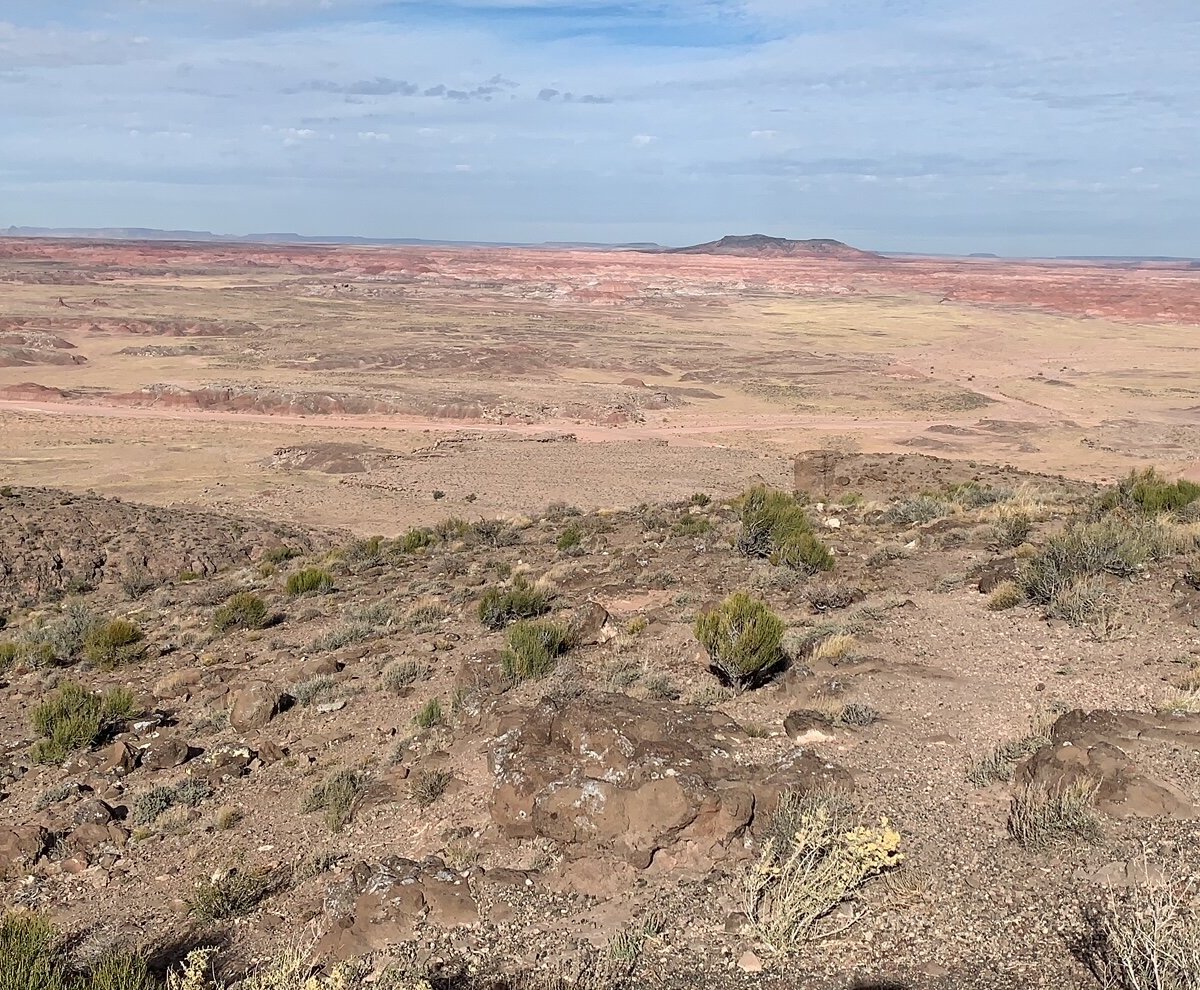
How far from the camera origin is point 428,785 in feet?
21.6

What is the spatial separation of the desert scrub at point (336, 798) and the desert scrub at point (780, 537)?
725 cm

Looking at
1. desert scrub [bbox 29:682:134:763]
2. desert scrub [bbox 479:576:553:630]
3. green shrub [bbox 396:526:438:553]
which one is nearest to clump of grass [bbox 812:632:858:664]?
desert scrub [bbox 479:576:553:630]

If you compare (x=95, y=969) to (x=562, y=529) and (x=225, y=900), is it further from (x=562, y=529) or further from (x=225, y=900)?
(x=562, y=529)

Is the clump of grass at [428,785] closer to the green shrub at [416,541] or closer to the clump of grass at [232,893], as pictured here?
the clump of grass at [232,893]

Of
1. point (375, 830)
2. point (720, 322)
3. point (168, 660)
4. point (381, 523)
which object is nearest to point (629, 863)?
point (375, 830)

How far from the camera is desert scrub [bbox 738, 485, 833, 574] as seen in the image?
1258cm

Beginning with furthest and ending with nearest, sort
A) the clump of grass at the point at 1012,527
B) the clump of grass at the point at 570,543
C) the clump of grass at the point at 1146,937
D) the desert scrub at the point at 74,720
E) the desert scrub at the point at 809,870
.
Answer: the clump of grass at the point at 570,543, the clump of grass at the point at 1012,527, the desert scrub at the point at 74,720, the desert scrub at the point at 809,870, the clump of grass at the point at 1146,937

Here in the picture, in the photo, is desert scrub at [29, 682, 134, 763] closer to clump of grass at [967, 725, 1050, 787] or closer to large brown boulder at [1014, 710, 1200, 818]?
clump of grass at [967, 725, 1050, 787]

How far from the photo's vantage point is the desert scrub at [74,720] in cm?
815

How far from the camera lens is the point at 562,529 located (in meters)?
18.8

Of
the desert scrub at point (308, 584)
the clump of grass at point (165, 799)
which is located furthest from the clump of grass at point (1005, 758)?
the desert scrub at point (308, 584)

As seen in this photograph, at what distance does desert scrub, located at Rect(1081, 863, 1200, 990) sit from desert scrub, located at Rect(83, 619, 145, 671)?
10.5 m

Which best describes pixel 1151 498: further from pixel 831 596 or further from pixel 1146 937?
pixel 1146 937

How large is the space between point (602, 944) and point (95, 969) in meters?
2.47
